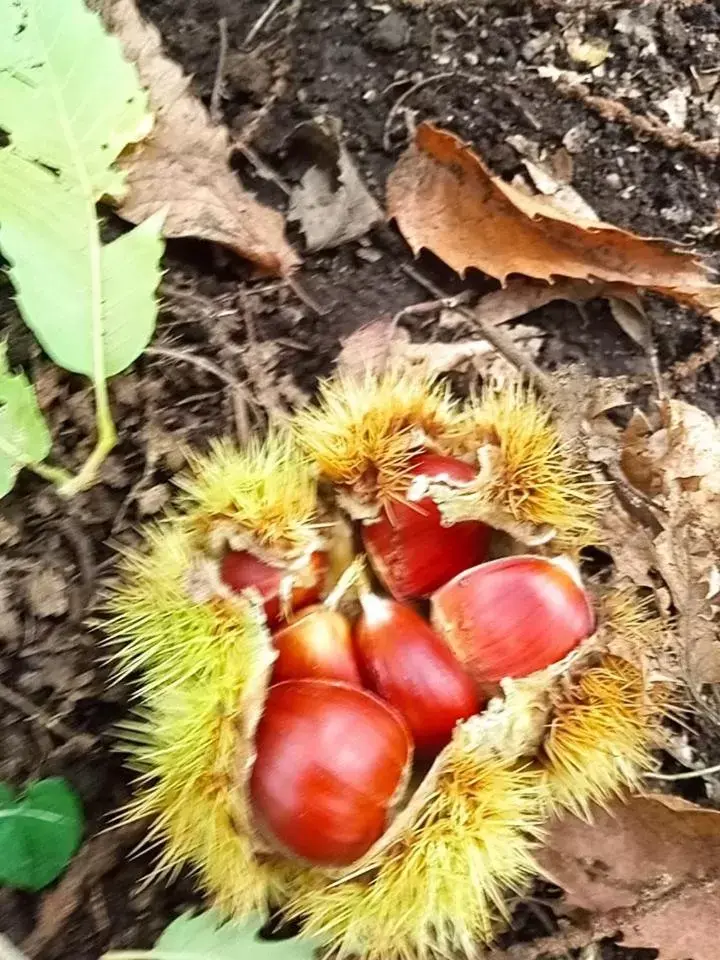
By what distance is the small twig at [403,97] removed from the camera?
5.70ft

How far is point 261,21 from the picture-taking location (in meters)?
1.73

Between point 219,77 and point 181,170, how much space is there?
19 centimetres

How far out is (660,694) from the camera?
1402 mm

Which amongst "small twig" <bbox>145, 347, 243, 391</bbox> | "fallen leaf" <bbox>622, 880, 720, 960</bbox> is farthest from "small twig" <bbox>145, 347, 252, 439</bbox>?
"fallen leaf" <bbox>622, 880, 720, 960</bbox>

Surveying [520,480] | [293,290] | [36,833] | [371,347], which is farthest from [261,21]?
[36,833]

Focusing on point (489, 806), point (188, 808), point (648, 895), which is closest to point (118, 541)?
point (188, 808)

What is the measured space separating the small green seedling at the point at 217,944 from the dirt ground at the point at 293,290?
107 millimetres

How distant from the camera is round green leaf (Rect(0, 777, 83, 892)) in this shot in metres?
1.36

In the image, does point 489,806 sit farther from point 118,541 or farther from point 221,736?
point 118,541

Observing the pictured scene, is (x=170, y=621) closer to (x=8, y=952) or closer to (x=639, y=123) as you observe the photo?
(x=8, y=952)

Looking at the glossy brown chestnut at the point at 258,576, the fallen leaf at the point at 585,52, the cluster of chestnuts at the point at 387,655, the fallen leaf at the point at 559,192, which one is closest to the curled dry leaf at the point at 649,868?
the cluster of chestnuts at the point at 387,655

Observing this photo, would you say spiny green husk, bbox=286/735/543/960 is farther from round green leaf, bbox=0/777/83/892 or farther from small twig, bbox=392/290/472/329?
small twig, bbox=392/290/472/329

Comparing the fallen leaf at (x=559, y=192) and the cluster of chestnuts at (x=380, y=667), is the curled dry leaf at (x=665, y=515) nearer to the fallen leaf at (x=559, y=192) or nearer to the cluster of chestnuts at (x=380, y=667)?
the cluster of chestnuts at (x=380, y=667)

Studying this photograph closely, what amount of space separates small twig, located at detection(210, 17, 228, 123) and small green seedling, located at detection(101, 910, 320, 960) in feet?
3.69
